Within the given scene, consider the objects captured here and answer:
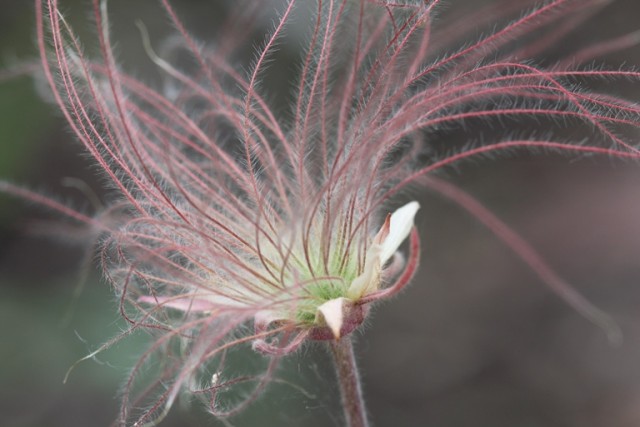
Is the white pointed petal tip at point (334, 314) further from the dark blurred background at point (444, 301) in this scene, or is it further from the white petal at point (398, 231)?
the dark blurred background at point (444, 301)

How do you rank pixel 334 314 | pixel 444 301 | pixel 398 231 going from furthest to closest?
pixel 444 301, pixel 398 231, pixel 334 314

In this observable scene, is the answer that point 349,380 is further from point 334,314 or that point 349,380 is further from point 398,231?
point 398,231

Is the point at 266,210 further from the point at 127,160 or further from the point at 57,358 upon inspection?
the point at 57,358

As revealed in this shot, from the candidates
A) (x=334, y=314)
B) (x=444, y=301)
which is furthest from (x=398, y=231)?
(x=444, y=301)

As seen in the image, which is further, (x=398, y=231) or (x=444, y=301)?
(x=444, y=301)

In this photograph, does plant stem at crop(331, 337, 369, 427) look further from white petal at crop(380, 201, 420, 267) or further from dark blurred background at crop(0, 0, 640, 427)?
dark blurred background at crop(0, 0, 640, 427)

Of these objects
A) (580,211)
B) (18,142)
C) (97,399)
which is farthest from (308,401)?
(580,211)

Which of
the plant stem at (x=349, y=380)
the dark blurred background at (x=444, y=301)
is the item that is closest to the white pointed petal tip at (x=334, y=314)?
the plant stem at (x=349, y=380)
